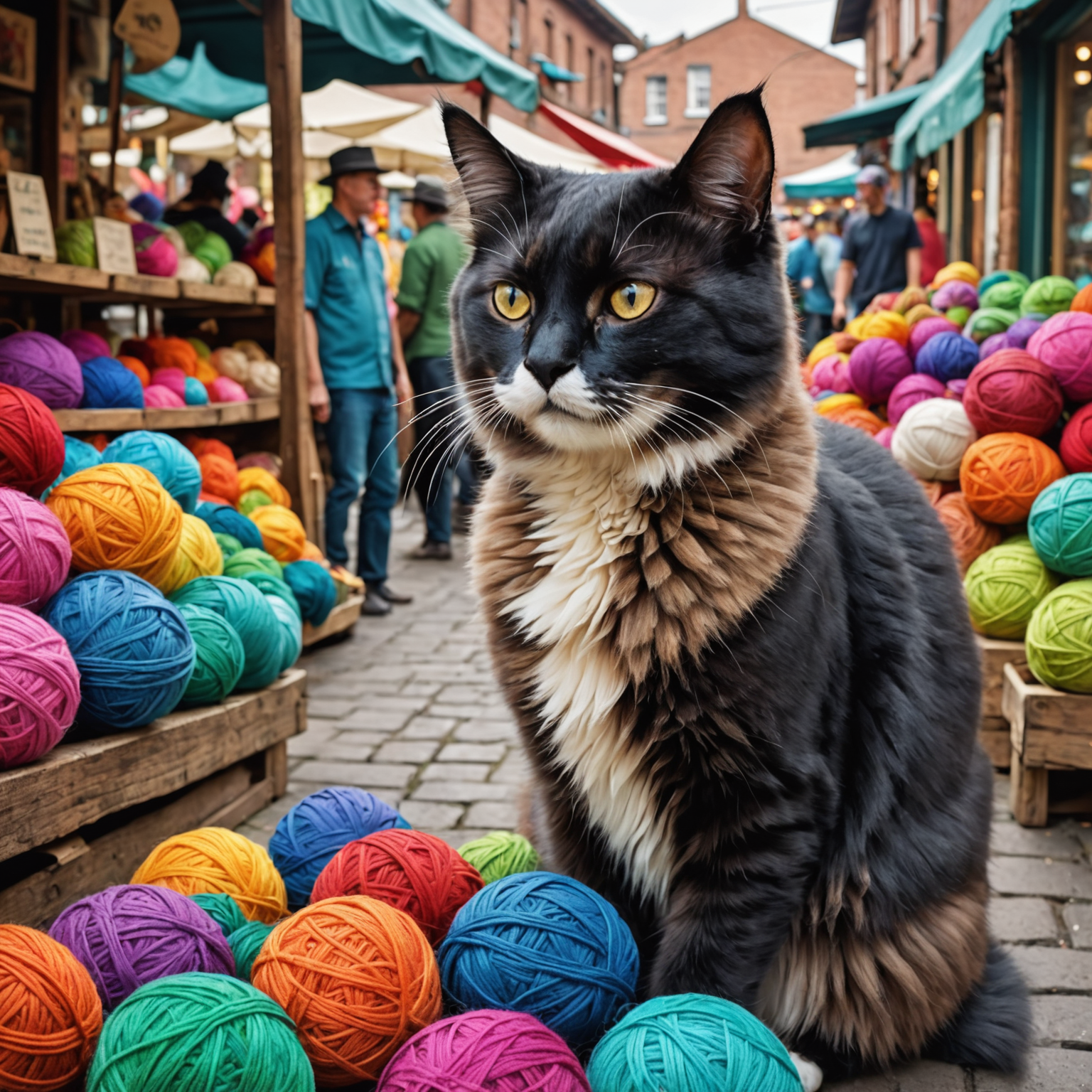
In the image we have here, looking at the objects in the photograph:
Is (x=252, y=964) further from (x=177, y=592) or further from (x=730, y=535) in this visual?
(x=177, y=592)

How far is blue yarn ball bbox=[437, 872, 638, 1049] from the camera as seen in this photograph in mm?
1748

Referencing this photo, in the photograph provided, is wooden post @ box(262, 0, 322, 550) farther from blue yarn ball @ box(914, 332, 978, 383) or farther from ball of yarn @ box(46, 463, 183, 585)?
blue yarn ball @ box(914, 332, 978, 383)

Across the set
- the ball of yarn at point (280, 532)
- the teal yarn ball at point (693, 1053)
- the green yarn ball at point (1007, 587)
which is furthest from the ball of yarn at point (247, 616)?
the green yarn ball at point (1007, 587)

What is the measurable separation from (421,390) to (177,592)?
4298mm

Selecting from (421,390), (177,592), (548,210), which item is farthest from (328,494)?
(548,210)

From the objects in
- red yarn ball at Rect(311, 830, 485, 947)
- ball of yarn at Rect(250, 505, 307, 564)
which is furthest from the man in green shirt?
red yarn ball at Rect(311, 830, 485, 947)

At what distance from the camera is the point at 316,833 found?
2.31m

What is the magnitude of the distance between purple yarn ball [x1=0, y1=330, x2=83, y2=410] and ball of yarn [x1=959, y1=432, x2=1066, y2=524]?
3.02 m

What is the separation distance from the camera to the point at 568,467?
6.05ft

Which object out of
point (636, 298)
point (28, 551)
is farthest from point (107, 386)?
point (636, 298)

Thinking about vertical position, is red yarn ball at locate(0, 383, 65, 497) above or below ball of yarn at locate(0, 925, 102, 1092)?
above

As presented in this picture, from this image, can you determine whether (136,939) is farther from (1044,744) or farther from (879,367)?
(879,367)

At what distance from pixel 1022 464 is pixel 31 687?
113 inches

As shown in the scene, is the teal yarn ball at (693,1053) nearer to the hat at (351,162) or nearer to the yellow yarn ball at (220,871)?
the yellow yarn ball at (220,871)
